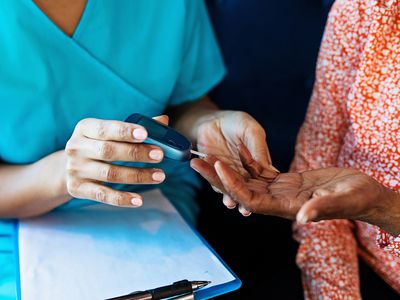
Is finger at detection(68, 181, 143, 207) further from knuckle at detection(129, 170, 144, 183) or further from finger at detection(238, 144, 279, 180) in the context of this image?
finger at detection(238, 144, 279, 180)

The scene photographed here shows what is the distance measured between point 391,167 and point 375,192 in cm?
17

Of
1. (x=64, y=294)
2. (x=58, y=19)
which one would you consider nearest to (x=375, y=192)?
(x=64, y=294)

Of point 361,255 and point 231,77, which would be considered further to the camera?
point 231,77

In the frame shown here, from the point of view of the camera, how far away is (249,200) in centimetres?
62

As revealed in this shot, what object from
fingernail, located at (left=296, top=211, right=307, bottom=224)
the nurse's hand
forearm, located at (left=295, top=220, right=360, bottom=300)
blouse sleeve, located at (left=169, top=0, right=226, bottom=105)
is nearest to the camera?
fingernail, located at (left=296, top=211, right=307, bottom=224)

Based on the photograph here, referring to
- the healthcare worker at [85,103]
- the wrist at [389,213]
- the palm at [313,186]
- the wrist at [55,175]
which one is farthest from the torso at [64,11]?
the wrist at [389,213]

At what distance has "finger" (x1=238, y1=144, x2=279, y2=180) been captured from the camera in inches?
28.6

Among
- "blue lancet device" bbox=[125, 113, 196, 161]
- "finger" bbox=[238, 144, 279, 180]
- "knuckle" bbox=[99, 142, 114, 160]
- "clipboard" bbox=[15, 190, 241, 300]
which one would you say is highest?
"blue lancet device" bbox=[125, 113, 196, 161]

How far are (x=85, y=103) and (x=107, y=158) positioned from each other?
0.22 meters

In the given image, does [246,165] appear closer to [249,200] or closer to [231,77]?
[249,200]

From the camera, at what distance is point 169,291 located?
26.0 inches

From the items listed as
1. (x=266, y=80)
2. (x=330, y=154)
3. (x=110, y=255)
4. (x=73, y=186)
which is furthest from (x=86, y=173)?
(x=266, y=80)

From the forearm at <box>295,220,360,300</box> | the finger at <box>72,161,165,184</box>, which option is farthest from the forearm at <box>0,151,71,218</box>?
the forearm at <box>295,220,360,300</box>

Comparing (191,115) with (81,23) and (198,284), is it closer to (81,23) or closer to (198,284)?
(81,23)
